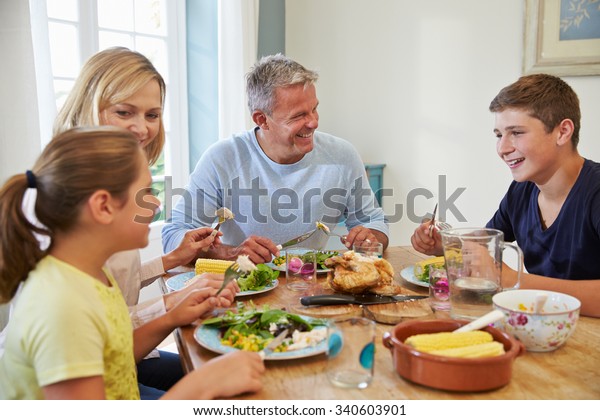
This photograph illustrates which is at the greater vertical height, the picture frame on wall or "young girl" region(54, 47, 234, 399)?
the picture frame on wall

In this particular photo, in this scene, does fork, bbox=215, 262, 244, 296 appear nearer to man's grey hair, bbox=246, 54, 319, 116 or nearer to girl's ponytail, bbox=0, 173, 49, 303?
girl's ponytail, bbox=0, 173, 49, 303

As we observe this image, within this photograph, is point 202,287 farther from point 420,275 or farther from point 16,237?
point 420,275

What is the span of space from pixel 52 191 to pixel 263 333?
0.49 m

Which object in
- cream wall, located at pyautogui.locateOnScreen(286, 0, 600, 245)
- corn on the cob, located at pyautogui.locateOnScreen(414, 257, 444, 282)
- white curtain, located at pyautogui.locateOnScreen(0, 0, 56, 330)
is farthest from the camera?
cream wall, located at pyautogui.locateOnScreen(286, 0, 600, 245)

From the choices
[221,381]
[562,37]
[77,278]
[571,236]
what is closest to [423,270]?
[571,236]

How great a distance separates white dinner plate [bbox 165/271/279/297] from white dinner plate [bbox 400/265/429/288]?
0.37 meters

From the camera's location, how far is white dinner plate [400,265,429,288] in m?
1.63

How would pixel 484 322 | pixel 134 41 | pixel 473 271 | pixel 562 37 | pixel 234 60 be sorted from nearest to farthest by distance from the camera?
pixel 484 322 → pixel 473 271 → pixel 562 37 → pixel 134 41 → pixel 234 60

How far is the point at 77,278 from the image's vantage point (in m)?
1.00

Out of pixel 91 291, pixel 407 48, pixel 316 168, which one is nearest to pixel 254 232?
pixel 316 168

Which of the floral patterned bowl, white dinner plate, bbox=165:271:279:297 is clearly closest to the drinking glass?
the floral patterned bowl

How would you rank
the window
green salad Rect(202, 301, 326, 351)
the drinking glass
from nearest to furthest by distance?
green salad Rect(202, 301, 326, 351) → the drinking glass → the window

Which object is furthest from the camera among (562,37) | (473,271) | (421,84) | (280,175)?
(421,84)
